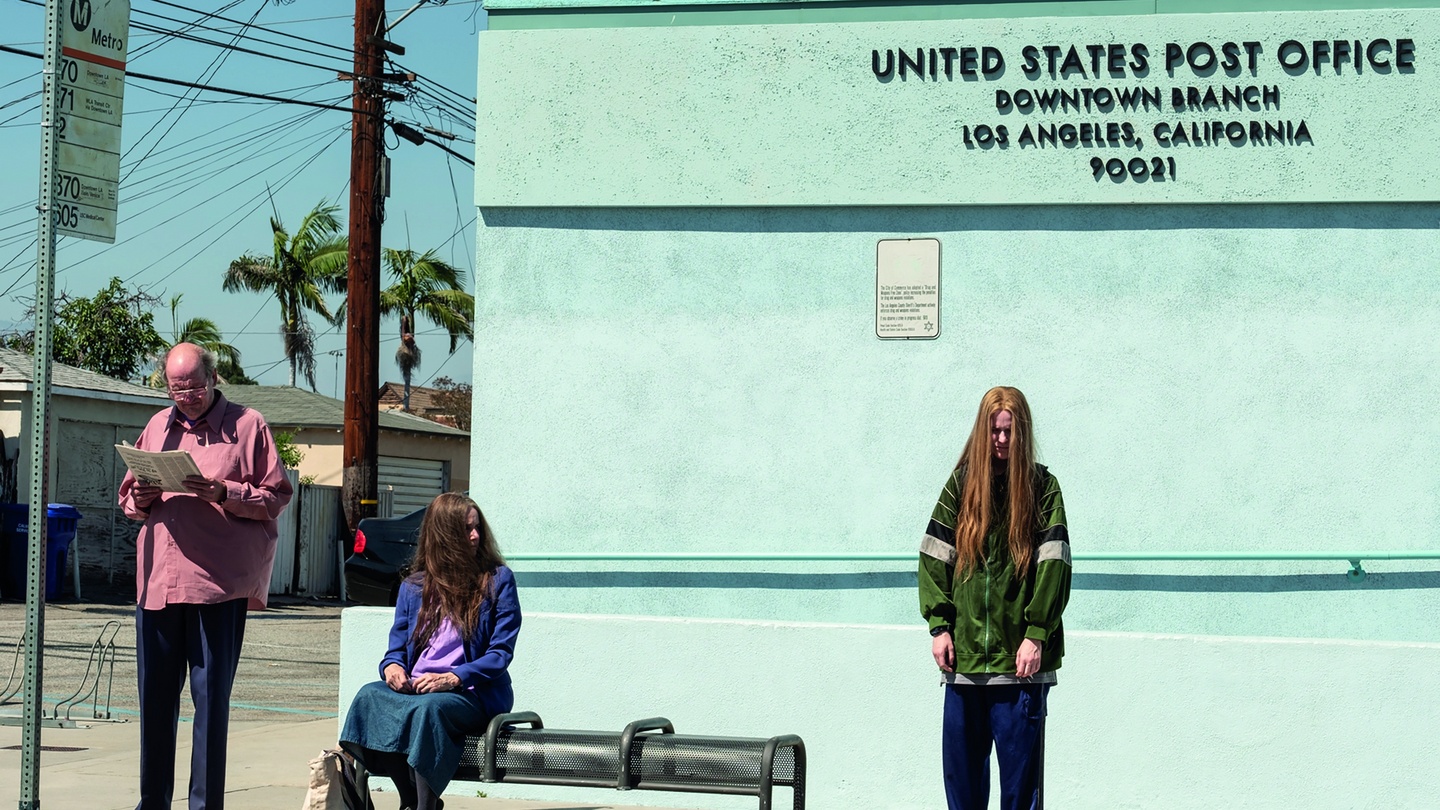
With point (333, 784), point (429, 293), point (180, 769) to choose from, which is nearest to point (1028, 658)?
point (333, 784)

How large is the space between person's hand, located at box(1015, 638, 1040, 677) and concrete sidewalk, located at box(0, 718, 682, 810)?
2890mm

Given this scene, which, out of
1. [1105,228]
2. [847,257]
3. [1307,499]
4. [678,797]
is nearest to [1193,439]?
[1307,499]

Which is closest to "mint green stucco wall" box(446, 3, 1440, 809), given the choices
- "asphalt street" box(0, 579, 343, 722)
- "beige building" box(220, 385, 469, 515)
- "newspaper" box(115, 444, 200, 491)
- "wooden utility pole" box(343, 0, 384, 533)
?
"newspaper" box(115, 444, 200, 491)

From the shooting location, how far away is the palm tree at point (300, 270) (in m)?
40.7

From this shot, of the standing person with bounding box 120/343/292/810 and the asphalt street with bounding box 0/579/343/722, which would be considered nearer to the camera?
the standing person with bounding box 120/343/292/810

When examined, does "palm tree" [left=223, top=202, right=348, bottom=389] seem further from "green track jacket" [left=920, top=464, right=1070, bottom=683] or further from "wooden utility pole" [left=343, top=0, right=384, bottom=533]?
"green track jacket" [left=920, top=464, right=1070, bottom=683]

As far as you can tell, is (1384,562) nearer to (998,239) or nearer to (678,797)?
(998,239)

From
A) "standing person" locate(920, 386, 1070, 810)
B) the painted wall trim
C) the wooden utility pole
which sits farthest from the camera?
the wooden utility pole

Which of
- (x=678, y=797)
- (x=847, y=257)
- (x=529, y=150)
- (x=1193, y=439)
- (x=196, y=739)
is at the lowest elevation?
(x=678, y=797)

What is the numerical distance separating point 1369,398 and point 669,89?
3747mm

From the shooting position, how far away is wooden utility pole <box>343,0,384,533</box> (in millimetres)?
17094

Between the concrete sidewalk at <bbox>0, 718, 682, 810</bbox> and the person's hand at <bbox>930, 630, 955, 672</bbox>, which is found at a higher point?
the person's hand at <bbox>930, 630, 955, 672</bbox>

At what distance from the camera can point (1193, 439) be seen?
7.82 metres

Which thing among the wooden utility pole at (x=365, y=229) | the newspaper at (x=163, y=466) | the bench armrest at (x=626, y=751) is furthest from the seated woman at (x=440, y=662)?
the wooden utility pole at (x=365, y=229)
